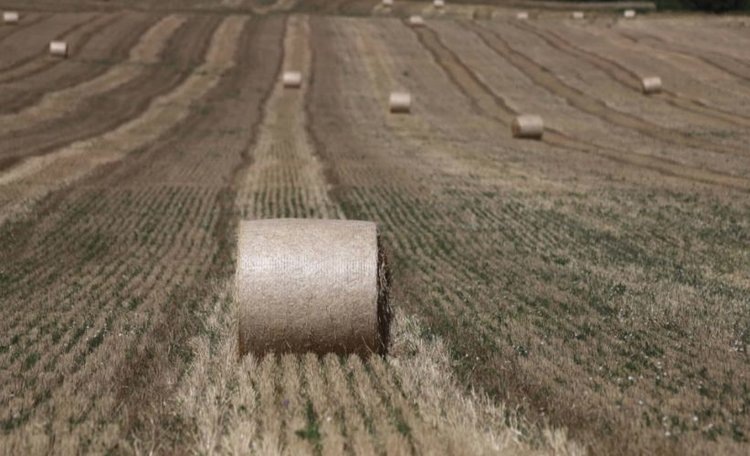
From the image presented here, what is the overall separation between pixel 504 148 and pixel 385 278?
23.4m

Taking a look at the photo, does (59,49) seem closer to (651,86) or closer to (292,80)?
(292,80)

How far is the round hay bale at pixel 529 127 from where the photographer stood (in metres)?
34.9

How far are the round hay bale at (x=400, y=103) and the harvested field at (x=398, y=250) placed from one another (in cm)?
94

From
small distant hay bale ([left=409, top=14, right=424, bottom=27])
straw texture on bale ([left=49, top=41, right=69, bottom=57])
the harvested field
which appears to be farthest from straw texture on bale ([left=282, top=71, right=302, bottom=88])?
small distant hay bale ([left=409, top=14, right=424, bottom=27])

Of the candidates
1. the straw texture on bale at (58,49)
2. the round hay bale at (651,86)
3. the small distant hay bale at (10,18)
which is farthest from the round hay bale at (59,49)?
the round hay bale at (651,86)

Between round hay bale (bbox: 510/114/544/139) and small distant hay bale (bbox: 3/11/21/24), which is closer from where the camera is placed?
round hay bale (bbox: 510/114/544/139)

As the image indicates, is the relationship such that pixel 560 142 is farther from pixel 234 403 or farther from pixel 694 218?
pixel 234 403

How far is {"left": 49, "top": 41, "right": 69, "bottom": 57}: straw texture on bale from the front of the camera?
1980 inches

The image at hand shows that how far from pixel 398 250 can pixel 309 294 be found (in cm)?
753

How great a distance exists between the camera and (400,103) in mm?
40906

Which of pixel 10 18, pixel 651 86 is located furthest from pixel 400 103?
pixel 10 18

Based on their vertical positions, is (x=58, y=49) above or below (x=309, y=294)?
below

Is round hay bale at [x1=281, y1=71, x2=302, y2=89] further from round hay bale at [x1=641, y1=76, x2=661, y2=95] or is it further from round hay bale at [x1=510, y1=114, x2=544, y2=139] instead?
round hay bale at [x1=641, y1=76, x2=661, y2=95]

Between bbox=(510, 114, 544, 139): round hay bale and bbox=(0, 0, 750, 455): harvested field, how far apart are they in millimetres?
766
